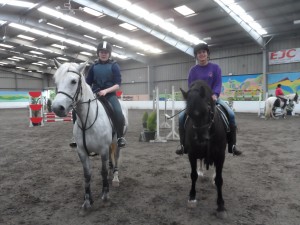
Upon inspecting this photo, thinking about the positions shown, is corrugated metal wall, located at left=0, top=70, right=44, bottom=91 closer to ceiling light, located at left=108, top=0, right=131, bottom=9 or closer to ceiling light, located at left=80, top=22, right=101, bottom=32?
ceiling light, located at left=80, top=22, right=101, bottom=32

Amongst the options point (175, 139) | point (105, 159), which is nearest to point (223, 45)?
point (175, 139)

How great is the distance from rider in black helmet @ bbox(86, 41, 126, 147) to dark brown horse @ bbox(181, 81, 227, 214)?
1081 millimetres

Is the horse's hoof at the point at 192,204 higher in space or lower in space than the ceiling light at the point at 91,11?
lower

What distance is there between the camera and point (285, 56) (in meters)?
18.2

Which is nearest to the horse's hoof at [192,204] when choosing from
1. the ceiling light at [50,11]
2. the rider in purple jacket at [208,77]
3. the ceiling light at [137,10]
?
the rider in purple jacket at [208,77]

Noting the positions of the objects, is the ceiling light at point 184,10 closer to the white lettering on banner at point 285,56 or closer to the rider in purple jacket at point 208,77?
the white lettering on banner at point 285,56

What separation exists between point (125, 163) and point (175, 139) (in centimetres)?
293

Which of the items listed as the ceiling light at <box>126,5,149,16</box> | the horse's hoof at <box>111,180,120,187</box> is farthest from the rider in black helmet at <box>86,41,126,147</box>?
the ceiling light at <box>126,5,149,16</box>

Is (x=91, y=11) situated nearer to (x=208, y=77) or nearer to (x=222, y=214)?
(x=208, y=77)

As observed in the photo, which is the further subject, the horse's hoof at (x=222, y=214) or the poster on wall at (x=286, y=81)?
the poster on wall at (x=286, y=81)

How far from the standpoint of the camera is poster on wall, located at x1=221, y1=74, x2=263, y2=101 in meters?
19.6

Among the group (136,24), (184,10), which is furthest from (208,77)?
(136,24)

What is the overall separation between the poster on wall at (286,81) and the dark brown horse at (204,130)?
18.4 meters

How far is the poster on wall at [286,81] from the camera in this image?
17703 millimetres
